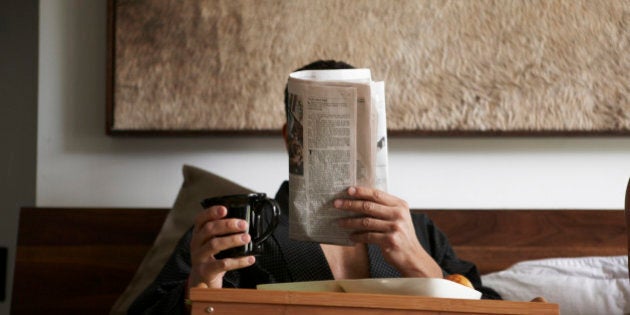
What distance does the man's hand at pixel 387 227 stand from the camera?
1234 mm

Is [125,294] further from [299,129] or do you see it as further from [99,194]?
[299,129]

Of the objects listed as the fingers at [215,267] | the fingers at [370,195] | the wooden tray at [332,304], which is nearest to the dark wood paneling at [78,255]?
the fingers at [215,267]

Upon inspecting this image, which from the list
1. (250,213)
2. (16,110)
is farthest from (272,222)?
(16,110)

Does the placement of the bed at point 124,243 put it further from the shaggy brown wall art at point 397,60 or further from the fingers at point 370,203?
the fingers at point 370,203

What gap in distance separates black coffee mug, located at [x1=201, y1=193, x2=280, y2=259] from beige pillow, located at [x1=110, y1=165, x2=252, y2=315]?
0.59 meters

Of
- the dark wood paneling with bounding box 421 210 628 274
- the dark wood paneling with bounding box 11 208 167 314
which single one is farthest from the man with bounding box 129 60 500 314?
the dark wood paneling with bounding box 11 208 167 314

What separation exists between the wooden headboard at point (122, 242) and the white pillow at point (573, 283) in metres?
0.15

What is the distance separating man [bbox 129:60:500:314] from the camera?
1.19m

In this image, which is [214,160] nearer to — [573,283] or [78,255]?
[78,255]

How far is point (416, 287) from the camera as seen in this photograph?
41.1 inches

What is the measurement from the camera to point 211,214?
1.18 metres

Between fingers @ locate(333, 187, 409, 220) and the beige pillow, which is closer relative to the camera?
fingers @ locate(333, 187, 409, 220)

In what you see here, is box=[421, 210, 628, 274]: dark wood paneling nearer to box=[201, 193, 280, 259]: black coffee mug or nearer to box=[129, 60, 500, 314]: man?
box=[129, 60, 500, 314]: man

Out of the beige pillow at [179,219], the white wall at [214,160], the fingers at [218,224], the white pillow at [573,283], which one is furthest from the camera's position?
the white wall at [214,160]
